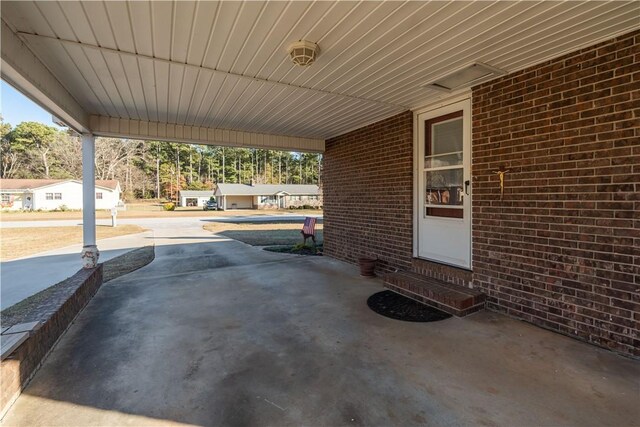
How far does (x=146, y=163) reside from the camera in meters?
44.7

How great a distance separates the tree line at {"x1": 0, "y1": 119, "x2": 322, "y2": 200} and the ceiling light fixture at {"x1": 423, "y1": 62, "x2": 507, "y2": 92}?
102 ft

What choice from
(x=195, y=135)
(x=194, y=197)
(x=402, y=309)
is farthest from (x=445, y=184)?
(x=194, y=197)

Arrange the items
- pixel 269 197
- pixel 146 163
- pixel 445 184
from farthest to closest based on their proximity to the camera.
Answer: pixel 146 163, pixel 269 197, pixel 445 184

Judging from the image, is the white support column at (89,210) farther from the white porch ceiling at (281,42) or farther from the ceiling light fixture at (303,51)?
the ceiling light fixture at (303,51)

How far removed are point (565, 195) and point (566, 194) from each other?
14mm

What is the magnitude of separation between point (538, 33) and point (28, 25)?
4.26 m

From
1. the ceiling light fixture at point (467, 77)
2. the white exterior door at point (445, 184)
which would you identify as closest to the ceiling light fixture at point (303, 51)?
the ceiling light fixture at point (467, 77)

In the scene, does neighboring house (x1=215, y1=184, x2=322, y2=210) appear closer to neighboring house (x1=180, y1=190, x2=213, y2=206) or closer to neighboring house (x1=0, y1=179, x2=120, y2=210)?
neighboring house (x1=180, y1=190, x2=213, y2=206)

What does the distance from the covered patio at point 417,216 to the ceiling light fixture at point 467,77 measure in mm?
31

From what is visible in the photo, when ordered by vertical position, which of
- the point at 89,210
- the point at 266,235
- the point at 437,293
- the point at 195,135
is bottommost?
the point at 266,235

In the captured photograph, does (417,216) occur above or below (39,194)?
below

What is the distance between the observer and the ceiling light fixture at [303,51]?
110 inches

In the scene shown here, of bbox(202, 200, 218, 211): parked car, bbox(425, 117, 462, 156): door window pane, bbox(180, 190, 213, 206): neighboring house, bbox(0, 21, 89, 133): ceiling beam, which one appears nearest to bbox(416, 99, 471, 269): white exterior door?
bbox(425, 117, 462, 156): door window pane

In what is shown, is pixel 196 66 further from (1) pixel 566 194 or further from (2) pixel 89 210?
(1) pixel 566 194
